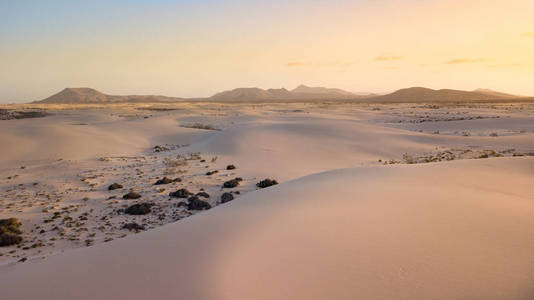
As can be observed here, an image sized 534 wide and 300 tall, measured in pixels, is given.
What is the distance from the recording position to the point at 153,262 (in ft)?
13.5

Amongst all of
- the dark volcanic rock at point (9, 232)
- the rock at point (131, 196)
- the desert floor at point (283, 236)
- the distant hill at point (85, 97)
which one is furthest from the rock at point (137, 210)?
the distant hill at point (85, 97)

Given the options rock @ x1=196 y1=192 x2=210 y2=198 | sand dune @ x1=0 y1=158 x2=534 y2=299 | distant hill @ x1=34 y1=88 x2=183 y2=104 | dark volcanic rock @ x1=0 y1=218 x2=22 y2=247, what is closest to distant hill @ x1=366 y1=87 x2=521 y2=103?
rock @ x1=196 y1=192 x2=210 y2=198

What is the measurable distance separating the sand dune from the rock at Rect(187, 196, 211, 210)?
8.86 feet

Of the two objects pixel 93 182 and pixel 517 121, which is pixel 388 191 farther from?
pixel 517 121

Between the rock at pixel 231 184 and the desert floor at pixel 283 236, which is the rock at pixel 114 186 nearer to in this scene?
the desert floor at pixel 283 236

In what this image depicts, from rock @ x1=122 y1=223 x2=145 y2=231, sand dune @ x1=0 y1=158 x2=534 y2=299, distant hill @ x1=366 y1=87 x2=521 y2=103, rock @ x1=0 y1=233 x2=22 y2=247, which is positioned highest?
distant hill @ x1=366 y1=87 x2=521 y2=103

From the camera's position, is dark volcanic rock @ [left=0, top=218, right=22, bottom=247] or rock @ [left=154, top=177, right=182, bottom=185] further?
rock @ [left=154, top=177, right=182, bottom=185]

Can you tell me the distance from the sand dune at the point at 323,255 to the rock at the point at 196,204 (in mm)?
2699

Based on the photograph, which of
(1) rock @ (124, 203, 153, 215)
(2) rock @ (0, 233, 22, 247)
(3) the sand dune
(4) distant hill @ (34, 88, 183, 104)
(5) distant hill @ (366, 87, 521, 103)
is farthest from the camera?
(4) distant hill @ (34, 88, 183, 104)

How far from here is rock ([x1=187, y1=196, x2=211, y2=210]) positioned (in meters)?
8.95

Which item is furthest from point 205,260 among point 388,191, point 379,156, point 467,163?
point 379,156

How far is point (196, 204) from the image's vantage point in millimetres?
9023

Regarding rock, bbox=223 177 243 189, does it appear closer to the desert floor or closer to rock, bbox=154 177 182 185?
the desert floor

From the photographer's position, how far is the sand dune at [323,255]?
329 cm
